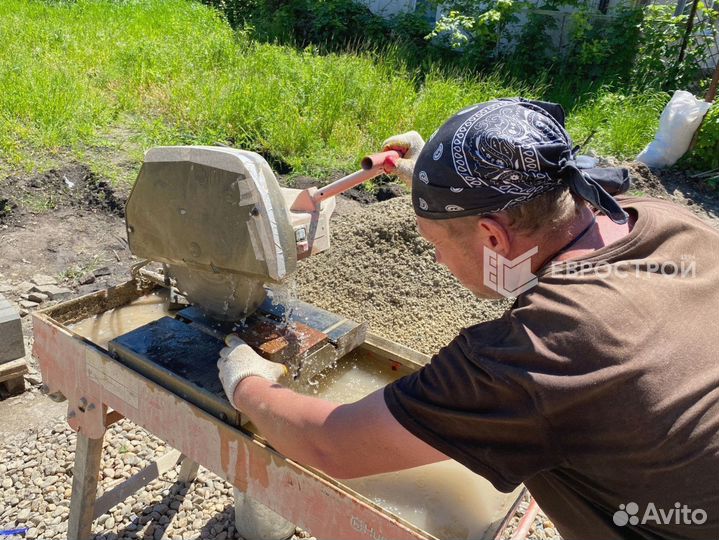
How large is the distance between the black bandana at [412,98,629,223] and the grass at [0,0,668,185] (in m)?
4.25

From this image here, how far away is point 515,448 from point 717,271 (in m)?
0.63

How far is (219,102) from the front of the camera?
21.5ft

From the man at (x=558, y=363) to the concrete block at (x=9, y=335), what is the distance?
2.38 metres

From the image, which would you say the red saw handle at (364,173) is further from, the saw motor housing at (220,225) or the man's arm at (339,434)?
the man's arm at (339,434)

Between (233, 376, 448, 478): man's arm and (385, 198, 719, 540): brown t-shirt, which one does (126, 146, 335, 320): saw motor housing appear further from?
(385, 198, 719, 540): brown t-shirt

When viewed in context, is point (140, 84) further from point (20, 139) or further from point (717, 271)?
point (717, 271)

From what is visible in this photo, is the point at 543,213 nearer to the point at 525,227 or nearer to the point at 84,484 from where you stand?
the point at 525,227

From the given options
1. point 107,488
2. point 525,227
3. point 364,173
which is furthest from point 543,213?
point 107,488

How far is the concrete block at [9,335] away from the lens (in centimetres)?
327

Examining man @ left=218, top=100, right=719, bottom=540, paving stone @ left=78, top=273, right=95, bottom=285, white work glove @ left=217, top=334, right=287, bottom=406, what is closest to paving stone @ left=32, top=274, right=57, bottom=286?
paving stone @ left=78, top=273, right=95, bottom=285

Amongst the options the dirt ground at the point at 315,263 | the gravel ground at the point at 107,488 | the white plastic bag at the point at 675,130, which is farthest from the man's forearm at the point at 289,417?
the white plastic bag at the point at 675,130

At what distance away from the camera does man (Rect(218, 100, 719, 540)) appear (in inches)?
45.8

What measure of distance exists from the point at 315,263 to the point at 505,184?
3.15m

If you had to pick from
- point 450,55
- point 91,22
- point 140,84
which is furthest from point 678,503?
point 91,22
